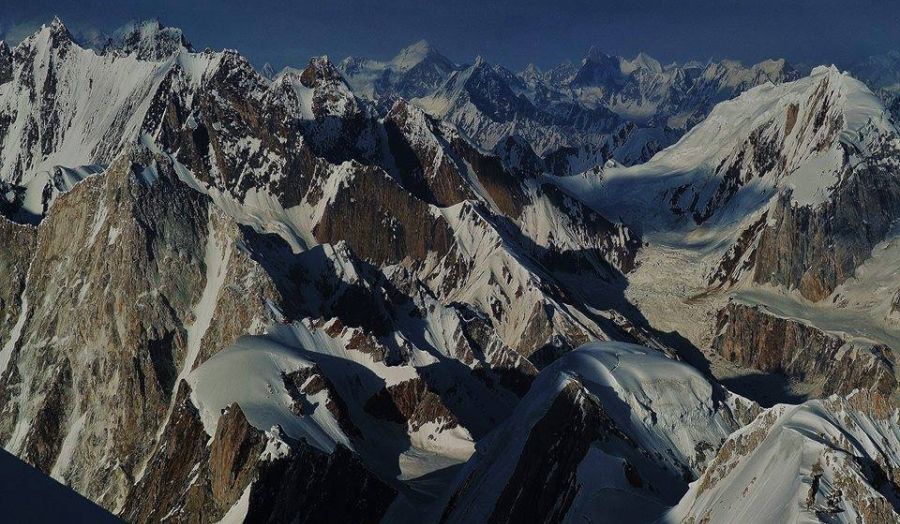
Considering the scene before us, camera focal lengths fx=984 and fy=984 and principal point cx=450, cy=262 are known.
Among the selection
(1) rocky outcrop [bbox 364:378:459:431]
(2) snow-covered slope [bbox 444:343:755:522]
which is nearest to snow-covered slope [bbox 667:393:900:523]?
(2) snow-covered slope [bbox 444:343:755:522]

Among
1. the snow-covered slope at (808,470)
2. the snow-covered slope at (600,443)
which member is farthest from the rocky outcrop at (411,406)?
the snow-covered slope at (808,470)

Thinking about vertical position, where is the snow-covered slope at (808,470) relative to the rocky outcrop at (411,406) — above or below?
below

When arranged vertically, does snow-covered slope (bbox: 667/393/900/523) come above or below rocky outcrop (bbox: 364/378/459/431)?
below

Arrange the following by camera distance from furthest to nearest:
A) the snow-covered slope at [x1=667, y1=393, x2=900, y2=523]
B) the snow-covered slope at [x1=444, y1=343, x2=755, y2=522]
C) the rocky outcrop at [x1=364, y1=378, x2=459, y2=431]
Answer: the rocky outcrop at [x1=364, y1=378, x2=459, y2=431]
the snow-covered slope at [x1=444, y1=343, x2=755, y2=522]
the snow-covered slope at [x1=667, y1=393, x2=900, y2=523]

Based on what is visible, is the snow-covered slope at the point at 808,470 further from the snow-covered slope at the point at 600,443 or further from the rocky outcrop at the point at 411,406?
the rocky outcrop at the point at 411,406

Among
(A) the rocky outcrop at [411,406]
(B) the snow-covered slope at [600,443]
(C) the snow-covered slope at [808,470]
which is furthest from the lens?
(A) the rocky outcrop at [411,406]

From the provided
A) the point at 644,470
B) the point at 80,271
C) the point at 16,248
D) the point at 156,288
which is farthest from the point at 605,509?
the point at 16,248

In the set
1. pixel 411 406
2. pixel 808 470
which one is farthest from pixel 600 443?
pixel 411 406

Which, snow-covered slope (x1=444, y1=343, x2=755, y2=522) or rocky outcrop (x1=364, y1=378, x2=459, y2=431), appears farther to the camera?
rocky outcrop (x1=364, y1=378, x2=459, y2=431)

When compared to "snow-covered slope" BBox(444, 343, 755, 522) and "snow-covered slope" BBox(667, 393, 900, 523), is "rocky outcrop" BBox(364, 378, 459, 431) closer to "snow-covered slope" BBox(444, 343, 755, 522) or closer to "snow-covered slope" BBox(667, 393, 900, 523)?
"snow-covered slope" BBox(444, 343, 755, 522)

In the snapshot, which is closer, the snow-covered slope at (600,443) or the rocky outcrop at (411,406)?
the snow-covered slope at (600,443)

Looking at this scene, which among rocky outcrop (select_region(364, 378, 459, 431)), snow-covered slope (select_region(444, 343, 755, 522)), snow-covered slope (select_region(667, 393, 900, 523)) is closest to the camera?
snow-covered slope (select_region(667, 393, 900, 523))

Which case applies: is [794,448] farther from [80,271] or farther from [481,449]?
[80,271]
